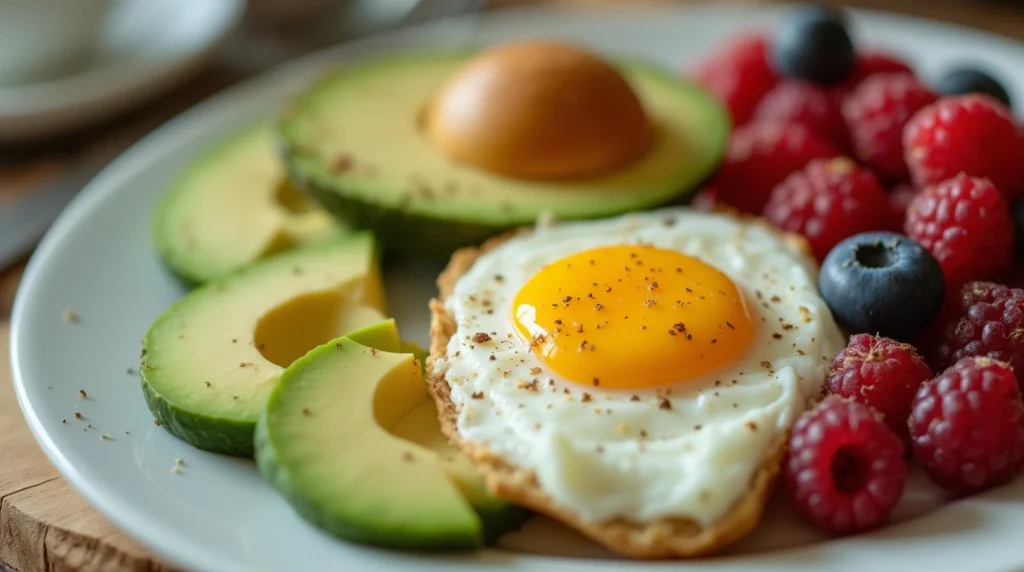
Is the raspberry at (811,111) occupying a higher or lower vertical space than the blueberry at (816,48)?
lower

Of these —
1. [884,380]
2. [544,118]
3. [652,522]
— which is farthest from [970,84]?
[652,522]

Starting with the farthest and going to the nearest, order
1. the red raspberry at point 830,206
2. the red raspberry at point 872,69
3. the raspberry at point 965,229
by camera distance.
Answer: the red raspberry at point 872,69 → the red raspberry at point 830,206 → the raspberry at point 965,229

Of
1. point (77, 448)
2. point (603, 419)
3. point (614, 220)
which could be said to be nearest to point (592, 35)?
point (614, 220)

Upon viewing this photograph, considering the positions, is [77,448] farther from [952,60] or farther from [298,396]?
[952,60]

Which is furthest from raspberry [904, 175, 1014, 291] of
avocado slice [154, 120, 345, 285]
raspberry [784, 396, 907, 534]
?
avocado slice [154, 120, 345, 285]

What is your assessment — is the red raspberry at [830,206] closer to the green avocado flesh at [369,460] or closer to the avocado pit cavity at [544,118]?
the avocado pit cavity at [544,118]

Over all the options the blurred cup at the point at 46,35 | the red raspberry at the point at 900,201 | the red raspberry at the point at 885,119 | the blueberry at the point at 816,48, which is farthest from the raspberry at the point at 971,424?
the blurred cup at the point at 46,35

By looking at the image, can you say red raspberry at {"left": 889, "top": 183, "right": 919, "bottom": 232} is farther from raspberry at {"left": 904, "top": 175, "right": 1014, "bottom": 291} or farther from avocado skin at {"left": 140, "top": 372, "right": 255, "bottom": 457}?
avocado skin at {"left": 140, "top": 372, "right": 255, "bottom": 457}

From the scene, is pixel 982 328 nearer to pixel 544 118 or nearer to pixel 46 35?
pixel 544 118
